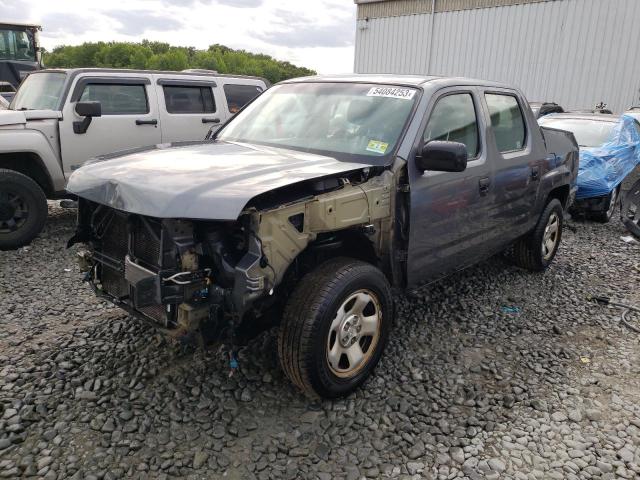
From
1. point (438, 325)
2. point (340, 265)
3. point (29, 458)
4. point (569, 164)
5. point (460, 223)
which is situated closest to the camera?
point (29, 458)

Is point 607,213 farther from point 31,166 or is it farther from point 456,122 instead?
point 31,166

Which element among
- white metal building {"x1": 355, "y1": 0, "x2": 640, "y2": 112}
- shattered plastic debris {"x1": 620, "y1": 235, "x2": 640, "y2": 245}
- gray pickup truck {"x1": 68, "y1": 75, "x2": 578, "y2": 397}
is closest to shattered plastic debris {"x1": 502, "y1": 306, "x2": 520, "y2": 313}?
gray pickup truck {"x1": 68, "y1": 75, "x2": 578, "y2": 397}

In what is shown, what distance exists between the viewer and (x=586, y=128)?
9078 mm

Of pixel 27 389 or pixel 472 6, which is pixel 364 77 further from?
pixel 472 6

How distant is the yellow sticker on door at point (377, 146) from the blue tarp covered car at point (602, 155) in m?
5.53

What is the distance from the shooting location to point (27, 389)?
305 cm

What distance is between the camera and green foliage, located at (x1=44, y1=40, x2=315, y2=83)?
4747 centimetres

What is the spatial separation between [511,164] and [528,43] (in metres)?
15.5

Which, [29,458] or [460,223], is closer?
[29,458]

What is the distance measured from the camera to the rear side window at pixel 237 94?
791 centimetres

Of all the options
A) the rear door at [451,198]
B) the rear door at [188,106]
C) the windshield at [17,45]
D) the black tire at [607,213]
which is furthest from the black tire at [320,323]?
the windshield at [17,45]

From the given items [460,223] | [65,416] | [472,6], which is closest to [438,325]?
[460,223]

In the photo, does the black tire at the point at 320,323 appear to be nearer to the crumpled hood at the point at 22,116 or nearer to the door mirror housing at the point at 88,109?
the door mirror housing at the point at 88,109

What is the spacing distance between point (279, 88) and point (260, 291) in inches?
93.5
